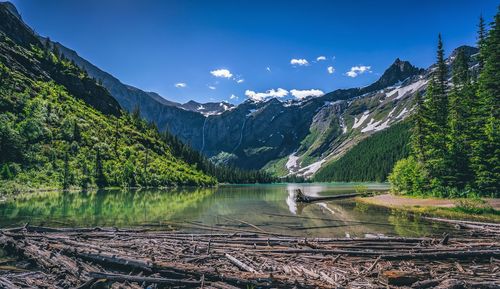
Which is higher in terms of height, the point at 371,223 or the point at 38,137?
the point at 38,137

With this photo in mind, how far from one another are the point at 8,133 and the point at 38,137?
16.0 metres

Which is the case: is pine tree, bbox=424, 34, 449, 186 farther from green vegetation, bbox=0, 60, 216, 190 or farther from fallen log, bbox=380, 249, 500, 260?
green vegetation, bbox=0, 60, 216, 190

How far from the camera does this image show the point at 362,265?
14000 mm

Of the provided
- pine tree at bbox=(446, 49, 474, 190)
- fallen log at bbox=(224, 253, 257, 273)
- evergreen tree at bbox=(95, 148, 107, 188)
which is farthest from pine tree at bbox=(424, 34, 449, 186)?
evergreen tree at bbox=(95, 148, 107, 188)

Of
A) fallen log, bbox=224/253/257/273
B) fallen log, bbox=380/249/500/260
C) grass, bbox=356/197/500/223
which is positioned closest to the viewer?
fallen log, bbox=224/253/257/273

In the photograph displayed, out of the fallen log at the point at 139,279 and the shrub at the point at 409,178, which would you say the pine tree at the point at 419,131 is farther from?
the fallen log at the point at 139,279

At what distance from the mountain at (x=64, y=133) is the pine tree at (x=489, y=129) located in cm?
8228

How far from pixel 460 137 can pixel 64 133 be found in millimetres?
109654

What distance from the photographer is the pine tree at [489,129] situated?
4325cm

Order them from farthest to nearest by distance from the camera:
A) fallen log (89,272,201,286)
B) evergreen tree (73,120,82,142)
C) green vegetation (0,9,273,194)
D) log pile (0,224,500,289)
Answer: evergreen tree (73,120,82,142) → green vegetation (0,9,273,194) → fallen log (89,272,201,286) → log pile (0,224,500,289)

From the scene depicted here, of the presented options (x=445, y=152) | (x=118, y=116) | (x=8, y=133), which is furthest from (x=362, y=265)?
(x=118, y=116)

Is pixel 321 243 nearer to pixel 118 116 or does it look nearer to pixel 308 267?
pixel 308 267

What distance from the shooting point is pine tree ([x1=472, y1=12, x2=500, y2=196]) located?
4325 cm

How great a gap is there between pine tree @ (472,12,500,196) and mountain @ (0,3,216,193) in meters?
82.3
